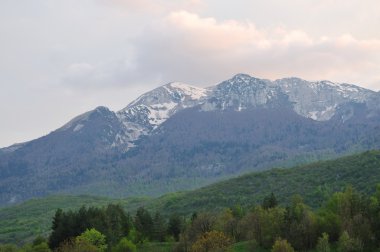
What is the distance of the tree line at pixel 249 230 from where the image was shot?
115 metres

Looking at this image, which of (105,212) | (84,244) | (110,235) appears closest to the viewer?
(84,244)

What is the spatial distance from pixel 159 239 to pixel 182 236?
31288mm

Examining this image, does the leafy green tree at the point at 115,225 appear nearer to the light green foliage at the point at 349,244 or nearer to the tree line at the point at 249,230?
the tree line at the point at 249,230

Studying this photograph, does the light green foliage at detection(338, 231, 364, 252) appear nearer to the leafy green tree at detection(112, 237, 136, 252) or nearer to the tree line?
the tree line

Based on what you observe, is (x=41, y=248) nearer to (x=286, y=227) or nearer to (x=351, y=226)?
(x=286, y=227)

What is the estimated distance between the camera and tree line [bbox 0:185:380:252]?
376ft

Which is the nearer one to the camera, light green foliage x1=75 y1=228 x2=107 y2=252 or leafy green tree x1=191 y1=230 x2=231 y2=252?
leafy green tree x1=191 y1=230 x2=231 y2=252

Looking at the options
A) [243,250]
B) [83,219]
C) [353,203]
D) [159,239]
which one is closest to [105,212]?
[83,219]

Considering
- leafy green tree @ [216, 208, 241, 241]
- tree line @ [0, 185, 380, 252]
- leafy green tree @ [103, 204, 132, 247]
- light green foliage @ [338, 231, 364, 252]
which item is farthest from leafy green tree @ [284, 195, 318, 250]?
leafy green tree @ [103, 204, 132, 247]

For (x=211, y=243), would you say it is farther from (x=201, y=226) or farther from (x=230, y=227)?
(x=230, y=227)

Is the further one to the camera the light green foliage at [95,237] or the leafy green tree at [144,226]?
the leafy green tree at [144,226]

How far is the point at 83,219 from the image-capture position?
154 metres

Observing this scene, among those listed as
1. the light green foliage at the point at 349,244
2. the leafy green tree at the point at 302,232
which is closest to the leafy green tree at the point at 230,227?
the leafy green tree at the point at 302,232

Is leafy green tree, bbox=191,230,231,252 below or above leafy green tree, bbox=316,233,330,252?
above
